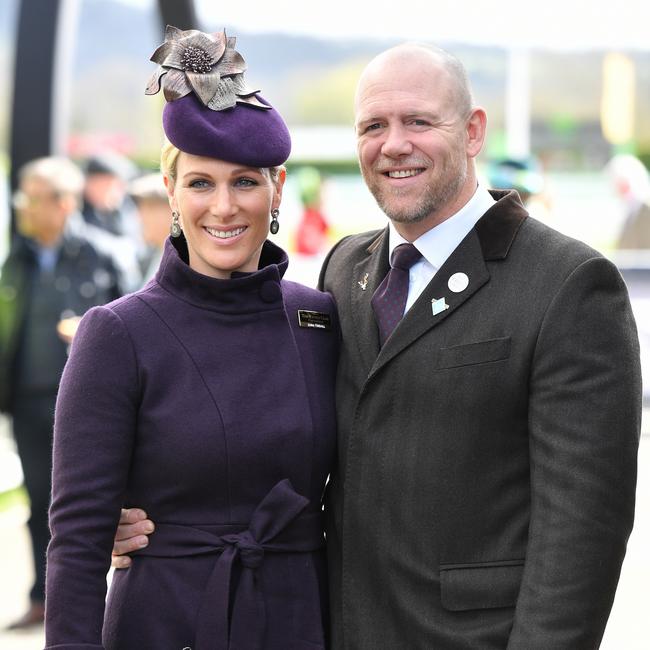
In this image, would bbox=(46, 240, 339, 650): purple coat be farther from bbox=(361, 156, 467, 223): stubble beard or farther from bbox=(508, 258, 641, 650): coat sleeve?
bbox=(508, 258, 641, 650): coat sleeve

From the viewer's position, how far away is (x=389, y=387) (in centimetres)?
229

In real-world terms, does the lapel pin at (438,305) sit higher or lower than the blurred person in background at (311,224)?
higher

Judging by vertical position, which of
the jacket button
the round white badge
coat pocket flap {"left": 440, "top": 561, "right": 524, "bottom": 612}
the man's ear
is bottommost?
coat pocket flap {"left": 440, "top": 561, "right": 524, "bottom": 612}

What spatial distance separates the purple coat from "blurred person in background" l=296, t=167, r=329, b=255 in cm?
815

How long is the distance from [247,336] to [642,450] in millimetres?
5362

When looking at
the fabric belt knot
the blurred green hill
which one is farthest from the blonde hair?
the blurred green hill

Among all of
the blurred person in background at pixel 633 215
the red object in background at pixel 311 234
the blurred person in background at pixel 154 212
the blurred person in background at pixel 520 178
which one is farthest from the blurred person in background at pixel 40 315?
the blurred person in background at pixel 633 215

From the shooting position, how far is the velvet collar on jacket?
234cm

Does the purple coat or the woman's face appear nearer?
the purple coat

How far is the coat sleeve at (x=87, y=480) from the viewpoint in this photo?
2.17m

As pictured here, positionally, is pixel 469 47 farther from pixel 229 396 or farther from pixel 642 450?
pixel 229 396

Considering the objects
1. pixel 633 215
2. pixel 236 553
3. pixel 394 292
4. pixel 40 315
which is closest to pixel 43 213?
pixel 40 315

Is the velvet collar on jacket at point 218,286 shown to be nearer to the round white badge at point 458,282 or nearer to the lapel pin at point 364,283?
the lapel pin at point 364,283

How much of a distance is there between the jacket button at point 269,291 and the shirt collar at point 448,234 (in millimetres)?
307
